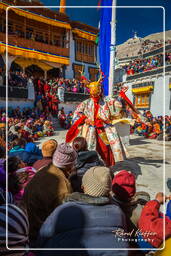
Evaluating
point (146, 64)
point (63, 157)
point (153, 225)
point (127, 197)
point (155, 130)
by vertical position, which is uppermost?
point (146, 64)

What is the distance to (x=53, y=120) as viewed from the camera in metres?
13.4

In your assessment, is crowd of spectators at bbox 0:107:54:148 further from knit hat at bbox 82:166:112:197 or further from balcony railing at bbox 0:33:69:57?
knit hat at bbox 82:166:112:197

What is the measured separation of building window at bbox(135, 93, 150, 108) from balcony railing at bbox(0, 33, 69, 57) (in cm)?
803

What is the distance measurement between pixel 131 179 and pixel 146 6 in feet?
6.43

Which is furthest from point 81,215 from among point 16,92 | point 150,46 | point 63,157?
point 150,46

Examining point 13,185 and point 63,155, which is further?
point 13,185

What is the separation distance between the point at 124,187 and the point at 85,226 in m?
0.54

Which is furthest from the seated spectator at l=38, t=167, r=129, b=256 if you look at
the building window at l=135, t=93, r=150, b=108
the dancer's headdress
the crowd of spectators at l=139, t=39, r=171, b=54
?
the crowd of spectators at l=139, t=39, r=171, b=54

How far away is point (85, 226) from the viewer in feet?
4.07

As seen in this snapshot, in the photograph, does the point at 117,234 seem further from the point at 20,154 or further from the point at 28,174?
the point at 20,154

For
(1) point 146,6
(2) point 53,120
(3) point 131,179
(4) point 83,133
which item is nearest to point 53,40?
(2) point 53,120

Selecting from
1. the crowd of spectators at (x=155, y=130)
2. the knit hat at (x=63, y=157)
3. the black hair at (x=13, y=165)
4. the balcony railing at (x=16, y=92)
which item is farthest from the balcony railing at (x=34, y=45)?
the knit hat at (x=63, y=157)

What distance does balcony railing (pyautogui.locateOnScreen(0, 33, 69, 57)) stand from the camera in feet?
52.2

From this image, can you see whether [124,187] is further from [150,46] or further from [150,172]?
[150,46]
